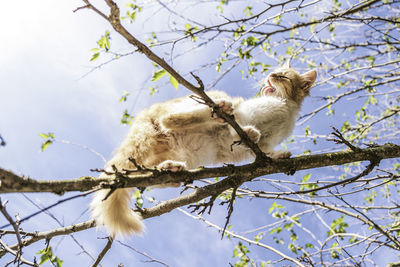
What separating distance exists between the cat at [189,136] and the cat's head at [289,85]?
11mm

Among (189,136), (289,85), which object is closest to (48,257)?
(189,136)

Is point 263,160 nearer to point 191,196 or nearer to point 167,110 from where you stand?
point 191,196

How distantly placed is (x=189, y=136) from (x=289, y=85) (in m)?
1.34

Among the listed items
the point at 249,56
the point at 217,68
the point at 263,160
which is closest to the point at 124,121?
the point at 217,68

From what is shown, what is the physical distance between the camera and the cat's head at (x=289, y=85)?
11.4 feet

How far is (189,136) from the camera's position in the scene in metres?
2.98

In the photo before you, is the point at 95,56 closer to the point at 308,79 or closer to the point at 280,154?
the point at 280,154

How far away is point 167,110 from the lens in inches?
117

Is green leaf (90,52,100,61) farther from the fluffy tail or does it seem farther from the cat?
the fluffy tail

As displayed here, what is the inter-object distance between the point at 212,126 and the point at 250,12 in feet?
7.79

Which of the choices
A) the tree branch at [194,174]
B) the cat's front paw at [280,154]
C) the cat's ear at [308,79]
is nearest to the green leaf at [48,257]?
the tree branch at [194,174]

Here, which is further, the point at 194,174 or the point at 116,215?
the point at 116,215

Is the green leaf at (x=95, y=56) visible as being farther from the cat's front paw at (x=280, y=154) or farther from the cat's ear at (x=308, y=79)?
the cat's ear at (x=308, y=79)

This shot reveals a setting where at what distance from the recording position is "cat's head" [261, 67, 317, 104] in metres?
3.47
